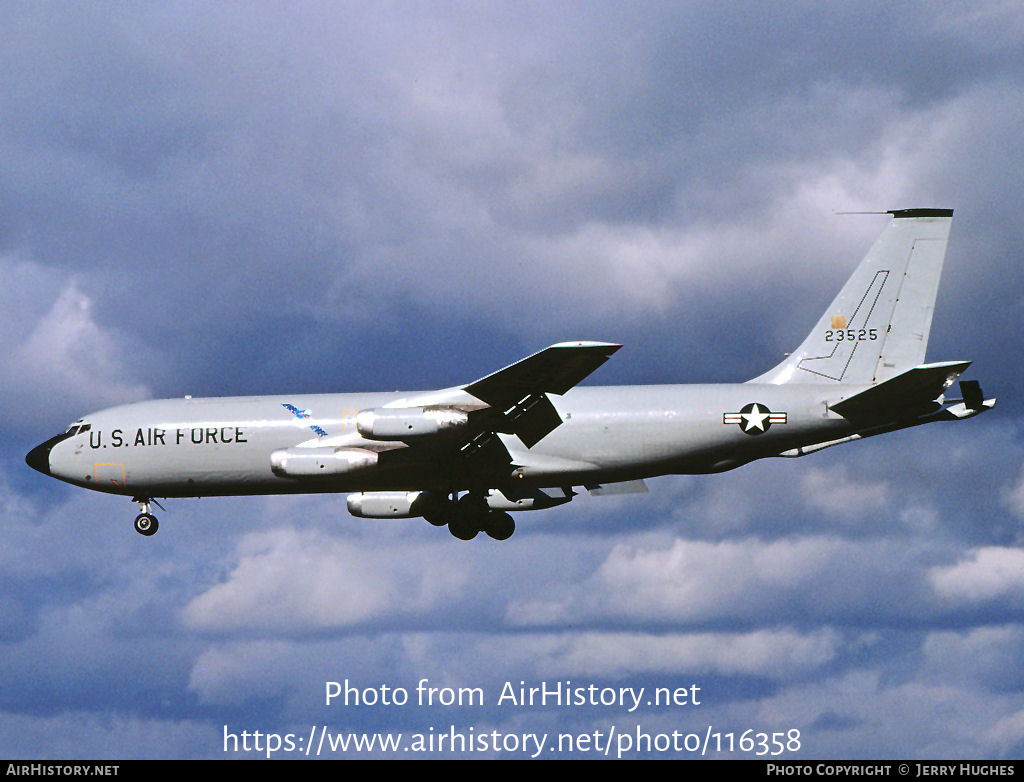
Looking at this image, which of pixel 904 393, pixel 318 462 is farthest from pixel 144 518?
pixel 904 393

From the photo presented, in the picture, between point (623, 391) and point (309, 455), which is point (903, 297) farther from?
point (309, 455)

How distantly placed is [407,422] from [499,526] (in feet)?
26.1

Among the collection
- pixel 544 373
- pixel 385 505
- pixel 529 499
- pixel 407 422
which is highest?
pixel 385 505

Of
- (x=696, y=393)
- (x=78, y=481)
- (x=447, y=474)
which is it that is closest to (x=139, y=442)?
(x=78, y=481)

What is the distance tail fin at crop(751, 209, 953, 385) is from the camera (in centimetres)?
3828

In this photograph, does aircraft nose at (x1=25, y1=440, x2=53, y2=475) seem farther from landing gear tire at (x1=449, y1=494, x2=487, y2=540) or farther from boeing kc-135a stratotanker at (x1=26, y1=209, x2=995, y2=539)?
Answer: landing gear tire at (x1=449, y1=494, x2=487, y2=540)

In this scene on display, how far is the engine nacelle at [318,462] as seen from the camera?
35.2 metres

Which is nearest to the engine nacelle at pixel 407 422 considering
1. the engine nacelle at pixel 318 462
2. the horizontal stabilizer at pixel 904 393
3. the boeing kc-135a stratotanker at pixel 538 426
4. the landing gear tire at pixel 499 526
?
the boeing kc-135a stratotanker at pixel 538 426

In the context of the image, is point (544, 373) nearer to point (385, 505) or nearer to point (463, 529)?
point (463, 529)

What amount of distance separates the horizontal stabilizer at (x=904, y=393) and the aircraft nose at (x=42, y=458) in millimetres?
26376

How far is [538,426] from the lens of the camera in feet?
116

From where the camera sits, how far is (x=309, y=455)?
116 ft

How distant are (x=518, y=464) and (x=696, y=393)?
615cm
